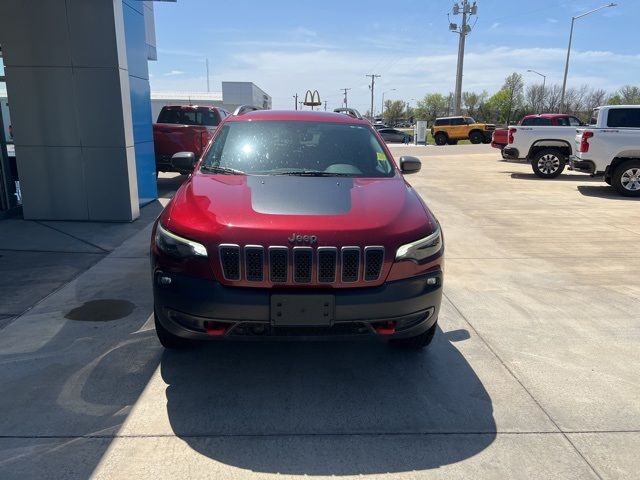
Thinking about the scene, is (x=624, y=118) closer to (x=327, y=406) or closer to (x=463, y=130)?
(x=327, y=406)

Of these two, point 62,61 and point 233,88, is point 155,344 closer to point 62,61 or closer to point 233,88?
point 62,61

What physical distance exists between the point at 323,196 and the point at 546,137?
567 inches

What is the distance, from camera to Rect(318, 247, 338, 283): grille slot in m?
2.89

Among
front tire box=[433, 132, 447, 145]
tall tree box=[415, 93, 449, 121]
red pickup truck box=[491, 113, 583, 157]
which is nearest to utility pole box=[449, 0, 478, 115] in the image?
front tire box=[433, 132, 447, 145]

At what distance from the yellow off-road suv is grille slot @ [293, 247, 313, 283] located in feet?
118

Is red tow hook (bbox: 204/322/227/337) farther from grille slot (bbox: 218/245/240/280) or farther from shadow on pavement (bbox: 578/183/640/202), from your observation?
shadow on pavement (bbox: 578/183/640/202)

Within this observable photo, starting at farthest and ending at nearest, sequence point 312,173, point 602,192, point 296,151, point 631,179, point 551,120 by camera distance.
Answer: point 551,120
point 602,192
point 631,179
point 296,151
point 312,173

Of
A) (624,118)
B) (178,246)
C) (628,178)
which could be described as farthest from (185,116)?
(178,246)

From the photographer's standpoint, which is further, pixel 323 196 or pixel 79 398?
pixel 323 196

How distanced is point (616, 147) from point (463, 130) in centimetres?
2546

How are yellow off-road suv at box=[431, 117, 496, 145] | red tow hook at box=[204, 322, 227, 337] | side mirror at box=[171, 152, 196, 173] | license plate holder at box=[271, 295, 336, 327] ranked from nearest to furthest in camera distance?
1. license plate holder at box=[271, 295, 336, 327]
2. red tow hook at box=[204, 322, 227, 337]
3. side mirror at box=[171, 152, 196, 173]
4. yellow off-road suv at box=[431, 117, 496, 145]

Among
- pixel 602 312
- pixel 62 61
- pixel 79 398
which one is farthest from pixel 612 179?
pixel 79 398

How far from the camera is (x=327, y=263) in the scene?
9.52 feet

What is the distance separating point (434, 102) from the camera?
121938mm
